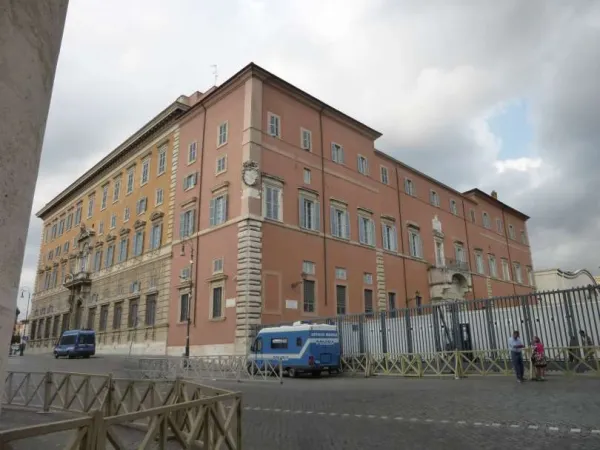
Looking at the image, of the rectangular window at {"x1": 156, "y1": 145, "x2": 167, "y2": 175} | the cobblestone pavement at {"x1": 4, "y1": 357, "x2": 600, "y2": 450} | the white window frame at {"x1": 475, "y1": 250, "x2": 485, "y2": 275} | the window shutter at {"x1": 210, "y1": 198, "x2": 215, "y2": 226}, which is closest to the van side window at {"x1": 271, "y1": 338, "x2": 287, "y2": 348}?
the cobblestone pavement at {"x1": 4, "y1": 357, "x2": 600, "y2": 450}

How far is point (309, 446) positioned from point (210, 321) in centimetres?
1916

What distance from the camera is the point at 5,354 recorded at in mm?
1735

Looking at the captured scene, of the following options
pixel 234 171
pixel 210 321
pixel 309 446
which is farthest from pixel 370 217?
pixel 309 446

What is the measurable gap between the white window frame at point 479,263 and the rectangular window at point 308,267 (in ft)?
82.8

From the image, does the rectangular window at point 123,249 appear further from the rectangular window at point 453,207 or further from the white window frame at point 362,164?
the rectangular window at point 453,207

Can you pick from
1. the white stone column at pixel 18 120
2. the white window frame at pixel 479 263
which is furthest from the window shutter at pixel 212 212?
the white window frame at pixel 479 263

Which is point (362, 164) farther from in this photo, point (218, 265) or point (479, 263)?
point (479, 263)

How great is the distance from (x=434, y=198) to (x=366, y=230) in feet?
43.7

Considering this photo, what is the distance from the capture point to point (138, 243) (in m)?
34.2

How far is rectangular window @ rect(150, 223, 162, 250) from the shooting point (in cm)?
3173

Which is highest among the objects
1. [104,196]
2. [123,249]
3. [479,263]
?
[104,196]

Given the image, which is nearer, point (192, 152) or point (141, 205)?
point (192, 152)

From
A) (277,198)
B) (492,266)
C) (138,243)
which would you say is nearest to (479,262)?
(492,266)

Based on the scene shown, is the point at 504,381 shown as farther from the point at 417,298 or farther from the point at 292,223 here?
the point at 417,298
